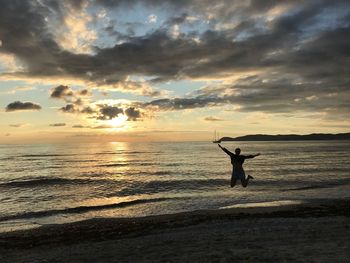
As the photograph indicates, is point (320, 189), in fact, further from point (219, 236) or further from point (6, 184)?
point (6, 184)

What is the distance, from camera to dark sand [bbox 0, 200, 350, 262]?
41.6ft

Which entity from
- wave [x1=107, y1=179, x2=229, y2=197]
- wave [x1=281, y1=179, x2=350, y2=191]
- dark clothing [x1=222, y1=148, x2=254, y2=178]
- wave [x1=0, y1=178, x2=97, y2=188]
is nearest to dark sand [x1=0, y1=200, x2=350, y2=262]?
dark clothing [x1=222, y1=148, x2=254, y2=178]

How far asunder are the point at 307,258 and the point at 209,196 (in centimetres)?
2422

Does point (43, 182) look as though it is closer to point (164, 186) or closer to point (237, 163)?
point (164, 186)

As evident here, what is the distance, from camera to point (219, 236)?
54.8ft

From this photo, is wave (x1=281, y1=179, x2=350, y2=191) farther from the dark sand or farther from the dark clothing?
the dark clothing

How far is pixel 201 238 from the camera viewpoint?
54.6 feet

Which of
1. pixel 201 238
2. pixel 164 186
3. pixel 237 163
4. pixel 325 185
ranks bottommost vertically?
pixel 164 186

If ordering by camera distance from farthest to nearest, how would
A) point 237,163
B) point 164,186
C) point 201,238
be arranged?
point 164,186 → point 237,163 → point 201,238

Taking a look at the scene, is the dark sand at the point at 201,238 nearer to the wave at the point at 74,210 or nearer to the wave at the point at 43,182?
the wave at the point at 74,210

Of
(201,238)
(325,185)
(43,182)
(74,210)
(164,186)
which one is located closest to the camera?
(201,238)

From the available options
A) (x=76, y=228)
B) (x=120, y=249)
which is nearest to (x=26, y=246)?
(x=76, y=228)

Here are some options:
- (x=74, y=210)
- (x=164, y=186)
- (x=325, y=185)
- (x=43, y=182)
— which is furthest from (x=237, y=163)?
(x=43, y=182)

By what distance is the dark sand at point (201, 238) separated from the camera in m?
12.7
